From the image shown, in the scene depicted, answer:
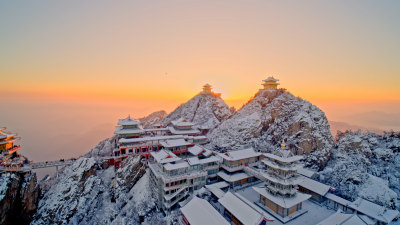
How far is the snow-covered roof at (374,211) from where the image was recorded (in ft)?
110

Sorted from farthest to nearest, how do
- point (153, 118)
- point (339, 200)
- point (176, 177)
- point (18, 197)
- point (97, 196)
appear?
point (153, 118) → point (97, 196) → point (176, 177) → point (18, 197) → point (339, 200)

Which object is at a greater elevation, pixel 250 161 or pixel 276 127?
pixel 276 127

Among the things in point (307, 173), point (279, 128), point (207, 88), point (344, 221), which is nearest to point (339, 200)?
point (307, 173)

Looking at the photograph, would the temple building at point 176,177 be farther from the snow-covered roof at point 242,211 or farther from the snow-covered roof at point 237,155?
the snow-covered roof at point 242,211

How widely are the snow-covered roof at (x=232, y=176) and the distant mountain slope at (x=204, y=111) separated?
31.5 m

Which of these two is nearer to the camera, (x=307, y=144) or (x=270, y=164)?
(x=270, y=164)

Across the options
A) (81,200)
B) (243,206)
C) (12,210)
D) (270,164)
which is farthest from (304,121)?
(12,210)

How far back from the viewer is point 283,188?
36625mm

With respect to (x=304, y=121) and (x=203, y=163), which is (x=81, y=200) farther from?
(x=304, y=121)

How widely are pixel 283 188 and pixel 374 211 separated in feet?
54.1

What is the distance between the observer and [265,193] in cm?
3831

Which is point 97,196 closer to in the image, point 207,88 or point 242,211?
point 242,211

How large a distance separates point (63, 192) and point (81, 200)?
487 centimetres

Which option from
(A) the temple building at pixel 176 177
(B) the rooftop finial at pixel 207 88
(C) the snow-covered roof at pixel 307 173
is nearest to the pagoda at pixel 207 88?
(B) the rooftop finial at pixel 207 88
